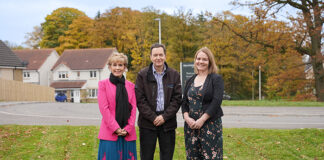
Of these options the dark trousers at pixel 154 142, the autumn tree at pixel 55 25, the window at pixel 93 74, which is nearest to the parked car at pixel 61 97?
the window at pixel 93 74

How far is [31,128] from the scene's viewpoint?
874 cm

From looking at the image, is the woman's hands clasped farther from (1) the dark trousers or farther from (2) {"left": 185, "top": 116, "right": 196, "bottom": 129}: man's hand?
(2) {"left": 185, "top": 116, "right": 196, "bottom": 129}: man's hand

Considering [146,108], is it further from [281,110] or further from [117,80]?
[281,110]

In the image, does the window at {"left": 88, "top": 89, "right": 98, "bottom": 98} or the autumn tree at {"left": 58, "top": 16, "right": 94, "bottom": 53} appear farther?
the autumn tree at {"left": 58, "top": 16, "right": 94, "bottom": 53}

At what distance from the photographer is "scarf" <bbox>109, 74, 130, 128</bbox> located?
446cm

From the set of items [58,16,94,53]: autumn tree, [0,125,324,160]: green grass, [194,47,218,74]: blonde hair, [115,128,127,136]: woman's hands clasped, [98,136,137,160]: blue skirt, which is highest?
[58,16,94,53]: autumn tree

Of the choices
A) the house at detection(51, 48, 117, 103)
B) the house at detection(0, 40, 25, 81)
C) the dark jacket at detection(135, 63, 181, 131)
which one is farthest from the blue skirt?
the house at detection(51, 48, 117, 103)

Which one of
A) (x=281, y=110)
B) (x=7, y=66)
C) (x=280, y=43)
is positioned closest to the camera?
(x=281, y=110)

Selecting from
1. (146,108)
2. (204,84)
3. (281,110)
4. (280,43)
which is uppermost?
(280,43)

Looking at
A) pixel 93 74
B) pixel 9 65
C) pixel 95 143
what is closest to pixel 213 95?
pixel 95 143

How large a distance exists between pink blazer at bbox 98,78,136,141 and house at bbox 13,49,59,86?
4948 cm

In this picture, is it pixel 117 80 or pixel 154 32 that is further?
pixel 154 32

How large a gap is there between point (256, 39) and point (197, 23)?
18.9m

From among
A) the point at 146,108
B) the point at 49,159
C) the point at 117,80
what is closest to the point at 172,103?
the point at 146,108
